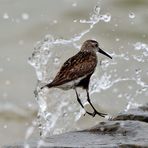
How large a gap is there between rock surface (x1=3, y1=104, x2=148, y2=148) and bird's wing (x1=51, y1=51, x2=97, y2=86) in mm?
660

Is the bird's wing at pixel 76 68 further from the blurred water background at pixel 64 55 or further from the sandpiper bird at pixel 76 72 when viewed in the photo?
the blurred water background at pixel 64 55

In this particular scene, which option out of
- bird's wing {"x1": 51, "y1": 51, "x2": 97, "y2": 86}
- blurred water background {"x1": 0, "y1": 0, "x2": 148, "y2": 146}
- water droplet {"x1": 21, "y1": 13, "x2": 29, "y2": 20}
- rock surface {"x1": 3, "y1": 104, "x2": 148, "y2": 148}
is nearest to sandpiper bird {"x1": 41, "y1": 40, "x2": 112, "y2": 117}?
bird's wing {"x1": 51, "y1": 51, "x2": 97, "y2": 86}

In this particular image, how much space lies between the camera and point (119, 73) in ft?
34.0

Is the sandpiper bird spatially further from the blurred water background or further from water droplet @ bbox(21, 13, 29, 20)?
water droplet @ bbox(21, 13, 29, 20)

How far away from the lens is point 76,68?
562 cm

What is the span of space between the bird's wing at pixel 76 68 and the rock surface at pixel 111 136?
660mm

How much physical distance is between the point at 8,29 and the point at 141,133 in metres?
7.75

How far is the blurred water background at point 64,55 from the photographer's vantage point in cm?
744

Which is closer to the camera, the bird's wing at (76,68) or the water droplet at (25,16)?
the bird's wing at (76,68)

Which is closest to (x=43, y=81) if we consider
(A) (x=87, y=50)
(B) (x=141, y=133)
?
(A) (x=87, y=50)

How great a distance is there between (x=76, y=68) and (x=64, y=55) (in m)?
4.69

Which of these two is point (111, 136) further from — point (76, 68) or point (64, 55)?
point (64, 55)

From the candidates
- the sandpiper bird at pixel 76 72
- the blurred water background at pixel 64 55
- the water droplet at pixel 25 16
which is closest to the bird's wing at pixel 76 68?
the sandpiper bird at pixel 76 72

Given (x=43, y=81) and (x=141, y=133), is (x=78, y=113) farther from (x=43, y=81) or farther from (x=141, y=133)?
(x=141, y=133)
